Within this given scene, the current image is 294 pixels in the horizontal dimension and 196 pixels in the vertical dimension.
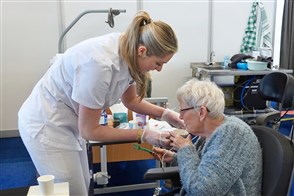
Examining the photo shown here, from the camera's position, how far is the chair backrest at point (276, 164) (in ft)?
3.68

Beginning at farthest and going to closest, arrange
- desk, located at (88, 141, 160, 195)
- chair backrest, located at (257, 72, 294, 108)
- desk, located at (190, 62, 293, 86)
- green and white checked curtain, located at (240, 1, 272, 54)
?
green and white checked curtain, located at (240, 1, 272, 54)
desk, located at (190, 62, 293, 86)
desk, located at (88, 141, 160, 195)
chair backrest, located at (257, 72, 294, 108)

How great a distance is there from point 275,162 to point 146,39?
665 mm

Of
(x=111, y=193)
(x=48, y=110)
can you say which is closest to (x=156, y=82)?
(x=111, y=193)

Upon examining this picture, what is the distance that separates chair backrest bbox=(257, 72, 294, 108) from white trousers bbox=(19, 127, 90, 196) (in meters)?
1.34

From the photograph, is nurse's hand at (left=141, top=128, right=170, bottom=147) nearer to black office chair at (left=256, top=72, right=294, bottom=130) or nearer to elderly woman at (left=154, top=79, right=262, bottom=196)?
elderly woman at (left=154, top=79, right=262, bottom=196)

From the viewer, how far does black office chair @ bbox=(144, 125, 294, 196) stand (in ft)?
3.68

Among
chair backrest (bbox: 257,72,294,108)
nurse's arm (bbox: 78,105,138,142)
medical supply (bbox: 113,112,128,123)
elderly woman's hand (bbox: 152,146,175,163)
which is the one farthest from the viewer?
medical supply (bbox: 113,112,128,123)

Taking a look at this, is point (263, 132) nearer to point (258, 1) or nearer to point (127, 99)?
point (127, 99)

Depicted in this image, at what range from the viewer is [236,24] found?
13.8ft

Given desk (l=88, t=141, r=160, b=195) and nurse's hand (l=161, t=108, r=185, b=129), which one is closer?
nurse's hand (l=161, t=108, r=185, b=129)

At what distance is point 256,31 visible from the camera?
4223 mm

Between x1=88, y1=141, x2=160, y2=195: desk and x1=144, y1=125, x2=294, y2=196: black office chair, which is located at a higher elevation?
x1=144, y1=125, x2=294, y2=196: black office chair

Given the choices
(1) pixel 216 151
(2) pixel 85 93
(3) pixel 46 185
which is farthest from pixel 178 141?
(3) pixel 46 185

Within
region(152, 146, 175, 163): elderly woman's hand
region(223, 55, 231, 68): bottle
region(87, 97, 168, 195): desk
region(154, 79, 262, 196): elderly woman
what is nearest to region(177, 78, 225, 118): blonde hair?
region(154, 79, 262, 196): elderly woman
